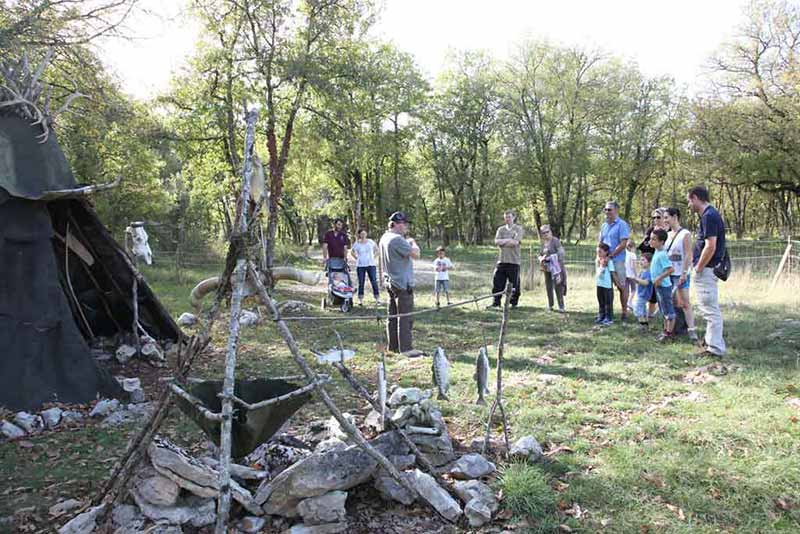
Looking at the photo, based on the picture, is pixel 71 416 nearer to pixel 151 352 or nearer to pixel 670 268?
pixel 151 352

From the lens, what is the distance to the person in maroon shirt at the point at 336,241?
10.7 meters

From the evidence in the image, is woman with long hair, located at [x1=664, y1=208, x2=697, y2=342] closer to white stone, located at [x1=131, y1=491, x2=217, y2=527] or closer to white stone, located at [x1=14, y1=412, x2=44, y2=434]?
white stone, located at [x1=131, y1=491, x2=217, y2=527]

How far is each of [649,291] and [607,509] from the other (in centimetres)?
540

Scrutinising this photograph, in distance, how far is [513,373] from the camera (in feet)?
20.7

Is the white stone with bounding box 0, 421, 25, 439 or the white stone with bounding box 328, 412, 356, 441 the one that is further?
the white stone with bounding box 0, 421, 25, 439

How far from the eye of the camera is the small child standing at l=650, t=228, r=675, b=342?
695 cm

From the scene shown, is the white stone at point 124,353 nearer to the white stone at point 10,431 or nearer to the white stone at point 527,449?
the white stone at point 10,431

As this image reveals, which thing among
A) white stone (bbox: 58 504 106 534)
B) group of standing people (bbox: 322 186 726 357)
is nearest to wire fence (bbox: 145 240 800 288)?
group of standing people (bbox: 322 186 726 357)

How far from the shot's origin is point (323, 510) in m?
3.29

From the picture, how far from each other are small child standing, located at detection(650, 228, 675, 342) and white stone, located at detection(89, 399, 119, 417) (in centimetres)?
661

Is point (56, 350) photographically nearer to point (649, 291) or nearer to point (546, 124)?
point (649, 291)

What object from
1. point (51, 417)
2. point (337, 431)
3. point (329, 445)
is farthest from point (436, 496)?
point (51, 417)

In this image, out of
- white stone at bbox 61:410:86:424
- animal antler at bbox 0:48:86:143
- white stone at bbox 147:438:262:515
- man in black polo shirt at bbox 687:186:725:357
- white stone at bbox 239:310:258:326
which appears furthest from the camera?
white stone at bbox 239:310:258:326

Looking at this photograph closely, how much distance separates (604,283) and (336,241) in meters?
5.11
